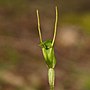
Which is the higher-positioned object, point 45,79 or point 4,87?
point 45,79

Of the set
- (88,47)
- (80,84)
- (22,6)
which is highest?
(22,6)

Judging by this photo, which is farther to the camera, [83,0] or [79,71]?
[83,0]

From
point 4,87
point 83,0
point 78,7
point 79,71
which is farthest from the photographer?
point 83,0

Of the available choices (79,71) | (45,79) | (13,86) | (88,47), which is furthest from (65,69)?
(88,47)

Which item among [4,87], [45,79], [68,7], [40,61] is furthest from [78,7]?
[4,87]

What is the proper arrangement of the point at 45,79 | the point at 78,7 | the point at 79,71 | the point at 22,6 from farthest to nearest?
the point at 78,7 → the point at 22,6 → the point at 79,71 → the point at 45,79

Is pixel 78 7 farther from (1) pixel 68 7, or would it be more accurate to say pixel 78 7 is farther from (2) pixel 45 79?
(2) pixel 45 79
